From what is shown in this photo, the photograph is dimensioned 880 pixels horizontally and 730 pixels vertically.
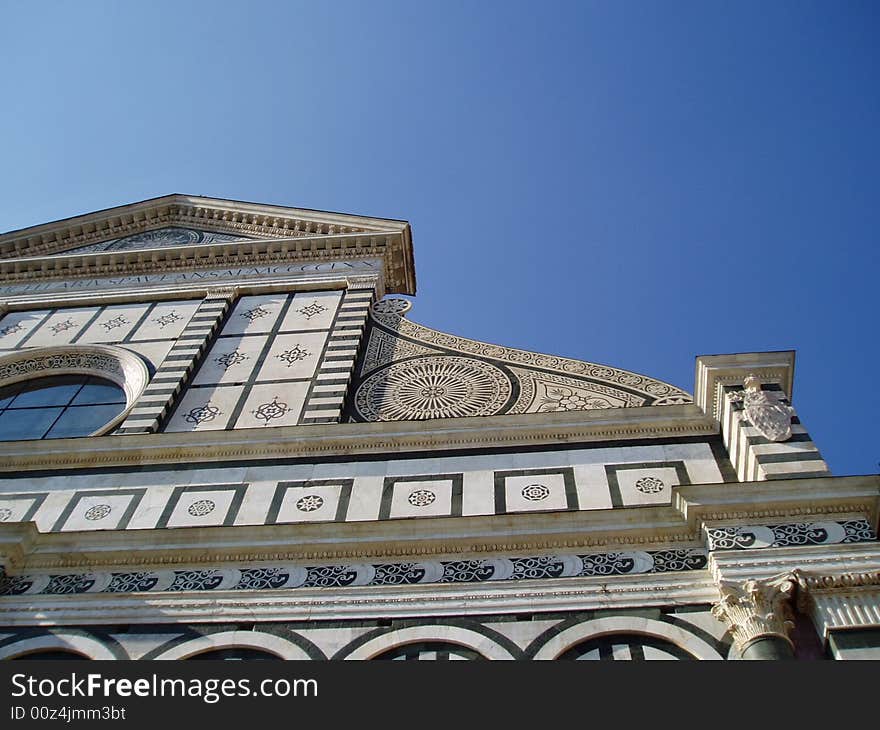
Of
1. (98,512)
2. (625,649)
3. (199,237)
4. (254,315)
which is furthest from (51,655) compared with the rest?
(199,237)

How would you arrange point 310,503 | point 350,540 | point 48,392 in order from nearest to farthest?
point 350,540, point 310,503, point 48,392

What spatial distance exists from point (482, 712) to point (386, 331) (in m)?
6.73

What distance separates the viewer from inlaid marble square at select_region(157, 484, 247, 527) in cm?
795

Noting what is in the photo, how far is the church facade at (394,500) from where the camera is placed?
6.52 metres

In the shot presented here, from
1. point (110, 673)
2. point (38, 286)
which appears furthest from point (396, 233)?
point (110, 673)

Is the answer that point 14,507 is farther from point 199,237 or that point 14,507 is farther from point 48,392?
point 199,237

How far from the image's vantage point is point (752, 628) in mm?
6094

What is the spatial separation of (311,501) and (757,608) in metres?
3.51

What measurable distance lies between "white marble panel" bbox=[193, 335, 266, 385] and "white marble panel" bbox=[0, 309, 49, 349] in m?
2.58

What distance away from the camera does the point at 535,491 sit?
792 centimetres

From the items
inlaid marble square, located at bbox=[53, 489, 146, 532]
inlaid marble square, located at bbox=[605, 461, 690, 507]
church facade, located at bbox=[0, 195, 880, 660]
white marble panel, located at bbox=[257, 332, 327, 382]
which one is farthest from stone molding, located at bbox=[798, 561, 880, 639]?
white marble panel, located at bbox=[257, 332, 327, 382]

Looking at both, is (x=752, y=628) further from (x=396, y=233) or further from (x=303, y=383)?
(x=396, y=233)

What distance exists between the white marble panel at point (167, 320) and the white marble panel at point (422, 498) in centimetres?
453

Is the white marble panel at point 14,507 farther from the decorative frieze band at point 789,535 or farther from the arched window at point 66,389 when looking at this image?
the decorative frieze band at point 789,535
